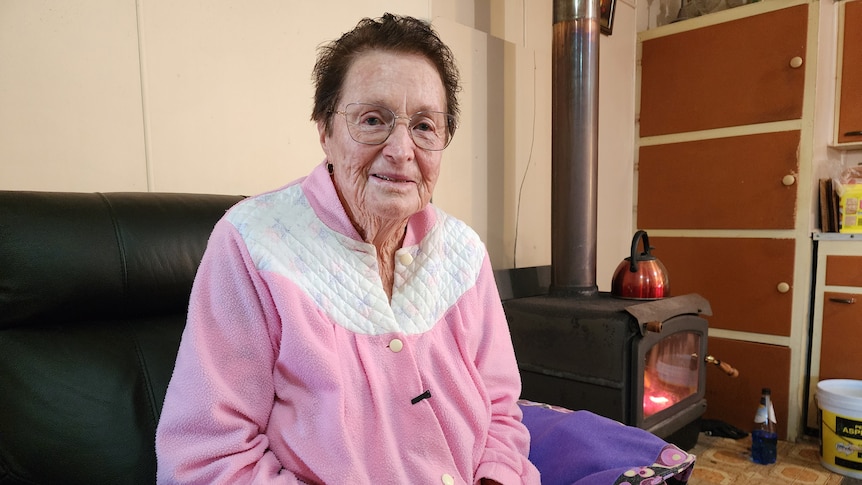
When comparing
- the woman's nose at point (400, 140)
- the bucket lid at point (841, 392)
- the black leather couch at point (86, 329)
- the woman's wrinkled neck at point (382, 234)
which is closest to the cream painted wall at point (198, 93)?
the black leather couch at point (86, 329)

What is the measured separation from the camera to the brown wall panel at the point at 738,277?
247 centimetres

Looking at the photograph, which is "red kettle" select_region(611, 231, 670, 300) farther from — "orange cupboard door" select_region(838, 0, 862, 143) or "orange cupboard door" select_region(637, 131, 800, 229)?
"orange cupboard door" select_region(838, 0, 862, 143)

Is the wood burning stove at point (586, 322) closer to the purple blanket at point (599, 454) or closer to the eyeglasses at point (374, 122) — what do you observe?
the purple blanket at point (599, 454)

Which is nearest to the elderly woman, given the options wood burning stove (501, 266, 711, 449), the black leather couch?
the black leather couch

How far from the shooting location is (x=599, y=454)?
1013 millimetres

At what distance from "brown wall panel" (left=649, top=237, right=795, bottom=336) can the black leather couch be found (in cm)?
253

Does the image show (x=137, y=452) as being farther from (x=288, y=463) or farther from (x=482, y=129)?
(x=482, y=129)

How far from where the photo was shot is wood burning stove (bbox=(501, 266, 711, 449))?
1692 mm

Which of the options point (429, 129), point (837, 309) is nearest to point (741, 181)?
point (837, 309)

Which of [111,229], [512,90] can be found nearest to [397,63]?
[111,229]

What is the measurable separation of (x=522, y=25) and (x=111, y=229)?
6.46 ft

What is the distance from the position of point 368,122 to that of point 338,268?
10.1 inches

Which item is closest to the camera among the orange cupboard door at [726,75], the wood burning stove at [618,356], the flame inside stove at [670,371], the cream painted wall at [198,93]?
the cream painted wall at [198,93]

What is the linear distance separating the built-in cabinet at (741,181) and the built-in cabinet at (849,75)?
0.59 feet
